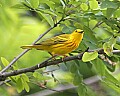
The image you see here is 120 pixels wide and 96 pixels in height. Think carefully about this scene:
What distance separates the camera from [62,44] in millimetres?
1261

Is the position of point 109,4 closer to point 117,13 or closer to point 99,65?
point 117,13

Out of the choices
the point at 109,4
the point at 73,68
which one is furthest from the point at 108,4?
the point at 73,68

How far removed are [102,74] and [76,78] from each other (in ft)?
0.39

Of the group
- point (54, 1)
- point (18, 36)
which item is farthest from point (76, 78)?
point (18, 36)

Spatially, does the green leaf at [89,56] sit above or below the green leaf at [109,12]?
below

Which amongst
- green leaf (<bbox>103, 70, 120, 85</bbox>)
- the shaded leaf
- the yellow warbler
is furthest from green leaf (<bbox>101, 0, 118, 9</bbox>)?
green leaf (<bbox>103, 70, 120, 85</bbox>)

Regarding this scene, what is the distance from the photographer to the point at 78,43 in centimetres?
122

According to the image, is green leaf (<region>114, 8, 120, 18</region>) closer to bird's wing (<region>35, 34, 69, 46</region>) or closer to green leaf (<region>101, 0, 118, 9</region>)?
green leaf (<region>101, 0, 118, 9</region>)

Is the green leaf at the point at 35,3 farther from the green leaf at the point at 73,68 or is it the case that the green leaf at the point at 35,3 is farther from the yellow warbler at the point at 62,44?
the green leaf at the point at 73,68

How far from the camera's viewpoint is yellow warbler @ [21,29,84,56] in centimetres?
121

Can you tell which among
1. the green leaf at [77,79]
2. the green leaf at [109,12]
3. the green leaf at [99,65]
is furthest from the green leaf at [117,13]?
the green leaf at [77,79]

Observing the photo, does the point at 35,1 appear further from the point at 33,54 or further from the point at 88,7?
the point at 33,54

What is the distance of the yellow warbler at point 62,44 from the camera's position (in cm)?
121

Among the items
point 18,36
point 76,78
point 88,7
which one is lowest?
point 18,36
